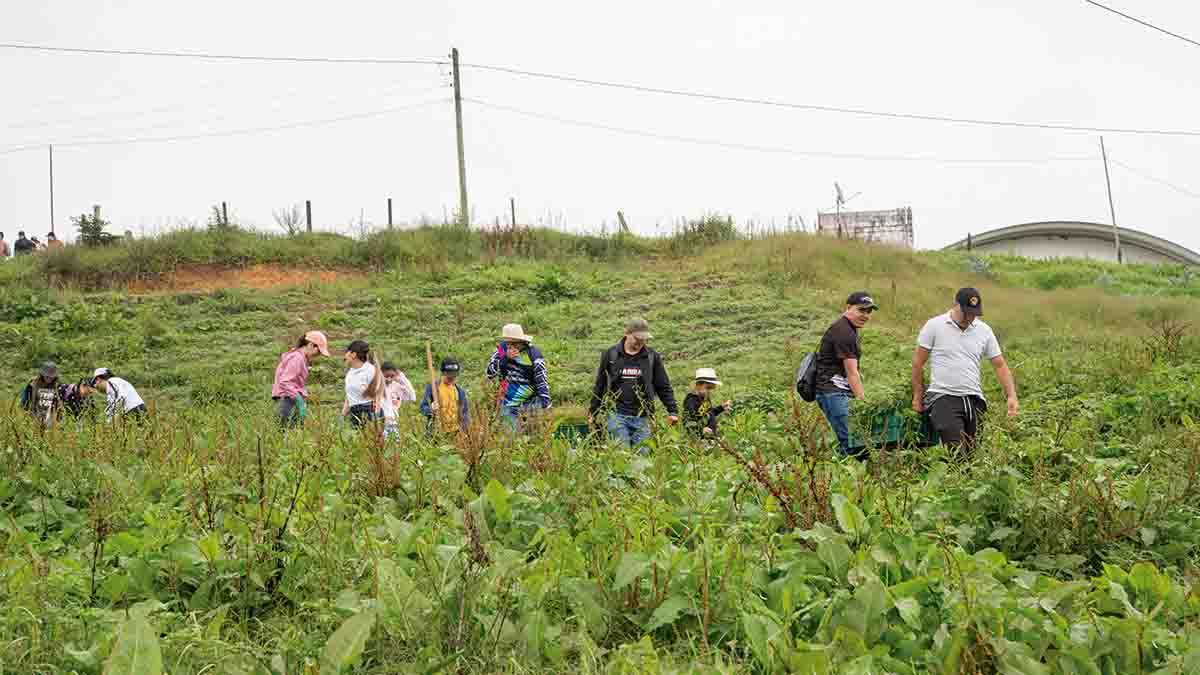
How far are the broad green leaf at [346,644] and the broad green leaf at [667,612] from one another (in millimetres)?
826

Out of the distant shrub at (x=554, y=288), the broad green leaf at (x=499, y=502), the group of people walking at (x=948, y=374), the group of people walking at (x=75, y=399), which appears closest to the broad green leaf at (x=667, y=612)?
the broad green leaf at (x=499, y=502)

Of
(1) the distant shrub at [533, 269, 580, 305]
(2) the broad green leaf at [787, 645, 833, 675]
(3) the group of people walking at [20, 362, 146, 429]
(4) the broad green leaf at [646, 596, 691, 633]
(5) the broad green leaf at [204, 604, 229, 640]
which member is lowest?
(2) the broad green leaf at [787, 645, 833, 675]

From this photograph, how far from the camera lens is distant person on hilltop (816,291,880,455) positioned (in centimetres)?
786

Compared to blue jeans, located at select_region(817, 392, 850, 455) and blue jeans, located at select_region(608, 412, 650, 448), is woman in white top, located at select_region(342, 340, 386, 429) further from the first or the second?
blue jeans, located at select_region(817, 392, 850, 455)

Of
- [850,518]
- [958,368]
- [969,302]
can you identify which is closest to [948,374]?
[958,368]

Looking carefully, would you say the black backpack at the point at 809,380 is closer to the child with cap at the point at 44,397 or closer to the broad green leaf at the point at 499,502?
Result: the broad green leaf at the point at 499,502

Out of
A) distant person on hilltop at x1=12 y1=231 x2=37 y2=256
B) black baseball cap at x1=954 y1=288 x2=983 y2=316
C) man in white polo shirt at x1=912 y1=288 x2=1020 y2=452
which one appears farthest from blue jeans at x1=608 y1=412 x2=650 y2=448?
distant person on hilltop at x1=12 y1=231 x2=37 y2=256

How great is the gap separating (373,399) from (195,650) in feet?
20.2

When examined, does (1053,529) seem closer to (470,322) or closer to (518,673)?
(518,673)

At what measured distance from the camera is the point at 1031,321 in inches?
755

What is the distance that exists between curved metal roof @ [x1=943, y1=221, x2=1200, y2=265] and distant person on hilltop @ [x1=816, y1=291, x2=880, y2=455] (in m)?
41.9

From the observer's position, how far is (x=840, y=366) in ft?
26.0

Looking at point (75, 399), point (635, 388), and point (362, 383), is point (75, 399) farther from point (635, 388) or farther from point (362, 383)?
point (635, 388)

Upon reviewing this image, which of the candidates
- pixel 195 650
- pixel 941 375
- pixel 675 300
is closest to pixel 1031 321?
pixel 675 300
